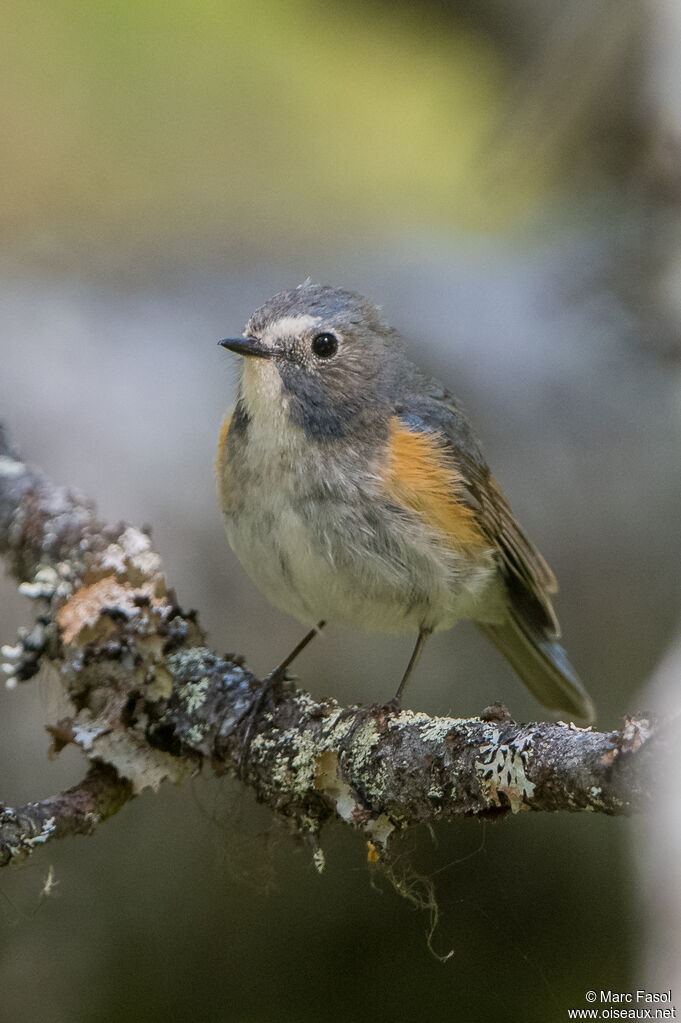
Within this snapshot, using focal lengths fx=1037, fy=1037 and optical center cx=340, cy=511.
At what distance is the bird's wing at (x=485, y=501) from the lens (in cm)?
332

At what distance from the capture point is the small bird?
9.52 feet

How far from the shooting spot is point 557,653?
11.8ft

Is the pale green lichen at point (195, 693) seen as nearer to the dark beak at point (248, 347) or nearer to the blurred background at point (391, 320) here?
the blurred background at point (391, 320)

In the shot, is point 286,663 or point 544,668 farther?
point 544,668

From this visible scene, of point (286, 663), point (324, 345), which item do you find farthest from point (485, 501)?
point (286, 663)

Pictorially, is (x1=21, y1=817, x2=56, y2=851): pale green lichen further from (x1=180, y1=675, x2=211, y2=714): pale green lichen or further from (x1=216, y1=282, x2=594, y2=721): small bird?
(x1=216, y1=282, x2=594, y2=721): small bird

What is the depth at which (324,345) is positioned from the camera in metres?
3.15

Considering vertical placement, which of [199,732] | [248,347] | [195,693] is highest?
[248,347]

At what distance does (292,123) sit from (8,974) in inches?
192

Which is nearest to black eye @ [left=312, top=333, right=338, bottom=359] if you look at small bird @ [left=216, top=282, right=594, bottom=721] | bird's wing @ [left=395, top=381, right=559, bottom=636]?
small bird @ [left=216, top=282, right=594, bottom=721]

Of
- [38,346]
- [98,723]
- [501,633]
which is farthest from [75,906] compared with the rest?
[38,346]

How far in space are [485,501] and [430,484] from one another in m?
0.42

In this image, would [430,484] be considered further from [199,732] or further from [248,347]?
[199,732]

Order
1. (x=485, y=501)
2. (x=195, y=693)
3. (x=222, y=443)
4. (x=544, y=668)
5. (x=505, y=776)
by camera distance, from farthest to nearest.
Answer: (x=544, y=668), (x=485, y=501), (x=222, y=443), (x=195, y=693), (x=505, y=776)
